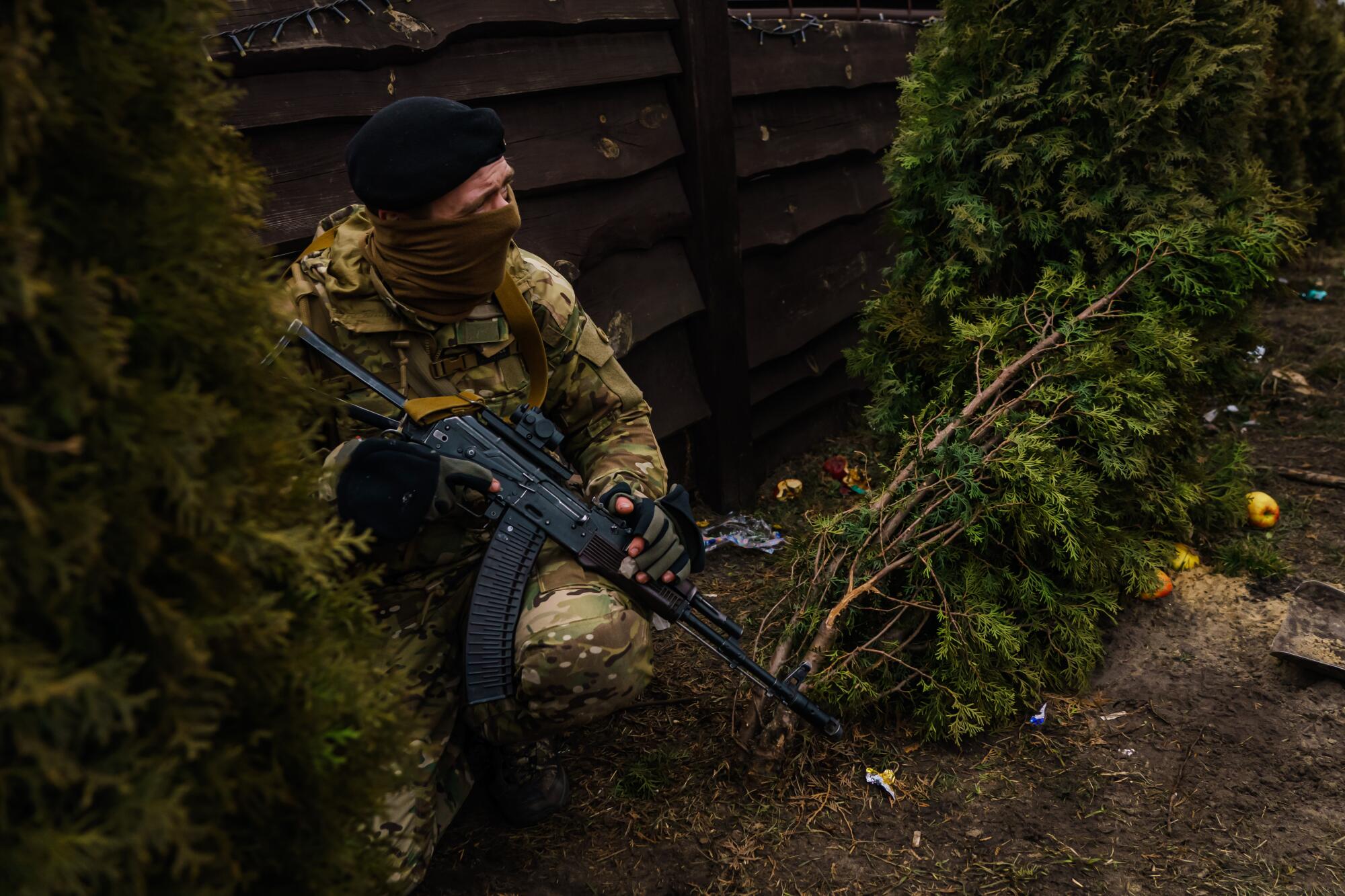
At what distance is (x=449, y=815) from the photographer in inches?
90.0

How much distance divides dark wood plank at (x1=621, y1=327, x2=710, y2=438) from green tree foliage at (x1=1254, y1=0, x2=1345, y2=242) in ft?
14.7

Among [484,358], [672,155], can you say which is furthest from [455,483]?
[672,155]

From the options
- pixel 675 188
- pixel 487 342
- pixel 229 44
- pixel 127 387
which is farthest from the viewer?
pixel 675 188

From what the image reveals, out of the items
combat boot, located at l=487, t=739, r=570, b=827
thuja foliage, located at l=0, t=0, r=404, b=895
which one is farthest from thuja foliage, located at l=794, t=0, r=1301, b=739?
thuja foliage, located at l=0, t=0, r=404, b=895

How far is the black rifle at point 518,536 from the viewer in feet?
7.09

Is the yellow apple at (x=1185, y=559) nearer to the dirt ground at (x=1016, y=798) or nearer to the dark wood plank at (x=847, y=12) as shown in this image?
the dirt ground at (x=1016, y=798)

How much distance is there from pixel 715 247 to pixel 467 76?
1337 mm

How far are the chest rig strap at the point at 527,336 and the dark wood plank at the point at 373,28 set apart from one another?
2.33ft

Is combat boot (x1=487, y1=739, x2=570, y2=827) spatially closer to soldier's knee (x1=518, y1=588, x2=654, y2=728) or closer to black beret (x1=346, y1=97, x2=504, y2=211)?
soldier's knee (x1=518, y1=588, x2=654, y2=728)

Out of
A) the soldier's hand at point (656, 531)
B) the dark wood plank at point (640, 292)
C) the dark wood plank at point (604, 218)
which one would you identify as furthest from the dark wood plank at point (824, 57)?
the soldier's hand at point (656, 531)

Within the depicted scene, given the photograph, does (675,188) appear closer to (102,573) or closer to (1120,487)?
Result: (1120,487)

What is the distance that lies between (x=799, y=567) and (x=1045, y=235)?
50.5 inches

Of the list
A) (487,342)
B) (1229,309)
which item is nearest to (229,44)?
(487,342)

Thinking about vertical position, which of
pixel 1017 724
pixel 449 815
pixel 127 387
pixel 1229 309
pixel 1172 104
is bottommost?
pixel 1017 724
